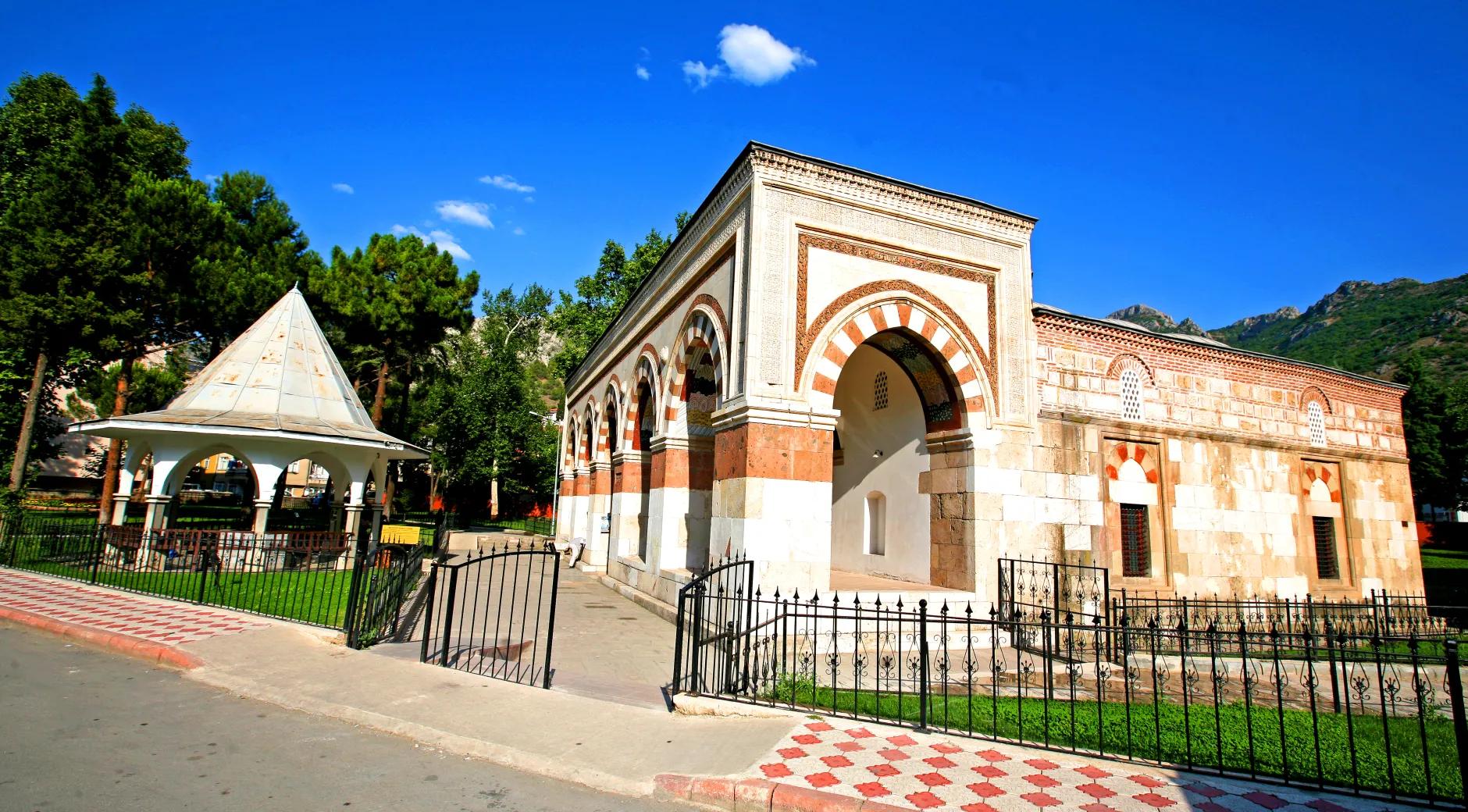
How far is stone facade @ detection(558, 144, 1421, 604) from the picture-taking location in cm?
923

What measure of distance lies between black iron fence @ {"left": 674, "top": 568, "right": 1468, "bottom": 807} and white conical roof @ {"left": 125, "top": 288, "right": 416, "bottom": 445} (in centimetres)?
1103

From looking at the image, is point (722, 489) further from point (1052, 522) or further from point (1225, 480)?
point (1225, 480)

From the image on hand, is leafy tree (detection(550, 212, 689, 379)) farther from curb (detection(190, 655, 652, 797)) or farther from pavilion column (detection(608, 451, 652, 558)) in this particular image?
curb (detection(190, 655, 652, 797))

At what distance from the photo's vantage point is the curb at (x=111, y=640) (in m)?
7.01

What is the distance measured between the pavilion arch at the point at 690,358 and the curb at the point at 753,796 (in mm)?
6538

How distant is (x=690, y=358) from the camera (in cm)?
1202

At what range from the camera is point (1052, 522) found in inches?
401

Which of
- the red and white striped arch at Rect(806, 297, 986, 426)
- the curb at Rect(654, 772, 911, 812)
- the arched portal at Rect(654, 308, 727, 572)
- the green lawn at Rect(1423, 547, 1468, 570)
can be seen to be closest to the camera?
the curb at Rect(654, 772, 911, 812)

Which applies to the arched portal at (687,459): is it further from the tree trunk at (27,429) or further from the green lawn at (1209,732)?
the tree trunk at (27,429)

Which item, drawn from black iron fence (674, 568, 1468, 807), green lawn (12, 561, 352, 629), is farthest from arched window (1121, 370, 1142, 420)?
green lawn (12, 561, 352, 629)

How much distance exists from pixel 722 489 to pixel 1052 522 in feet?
15.8

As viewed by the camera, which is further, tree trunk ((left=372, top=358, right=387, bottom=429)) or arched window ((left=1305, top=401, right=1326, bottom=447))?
tree trunk ((left=372, top=358, right=387, bottom=429))

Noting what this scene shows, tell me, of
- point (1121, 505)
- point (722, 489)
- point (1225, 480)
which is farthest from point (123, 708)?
point (1225, 480)

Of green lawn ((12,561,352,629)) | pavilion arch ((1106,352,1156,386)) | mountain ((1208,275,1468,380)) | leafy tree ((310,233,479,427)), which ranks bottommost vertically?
green lawn ((12,561,352,629))
